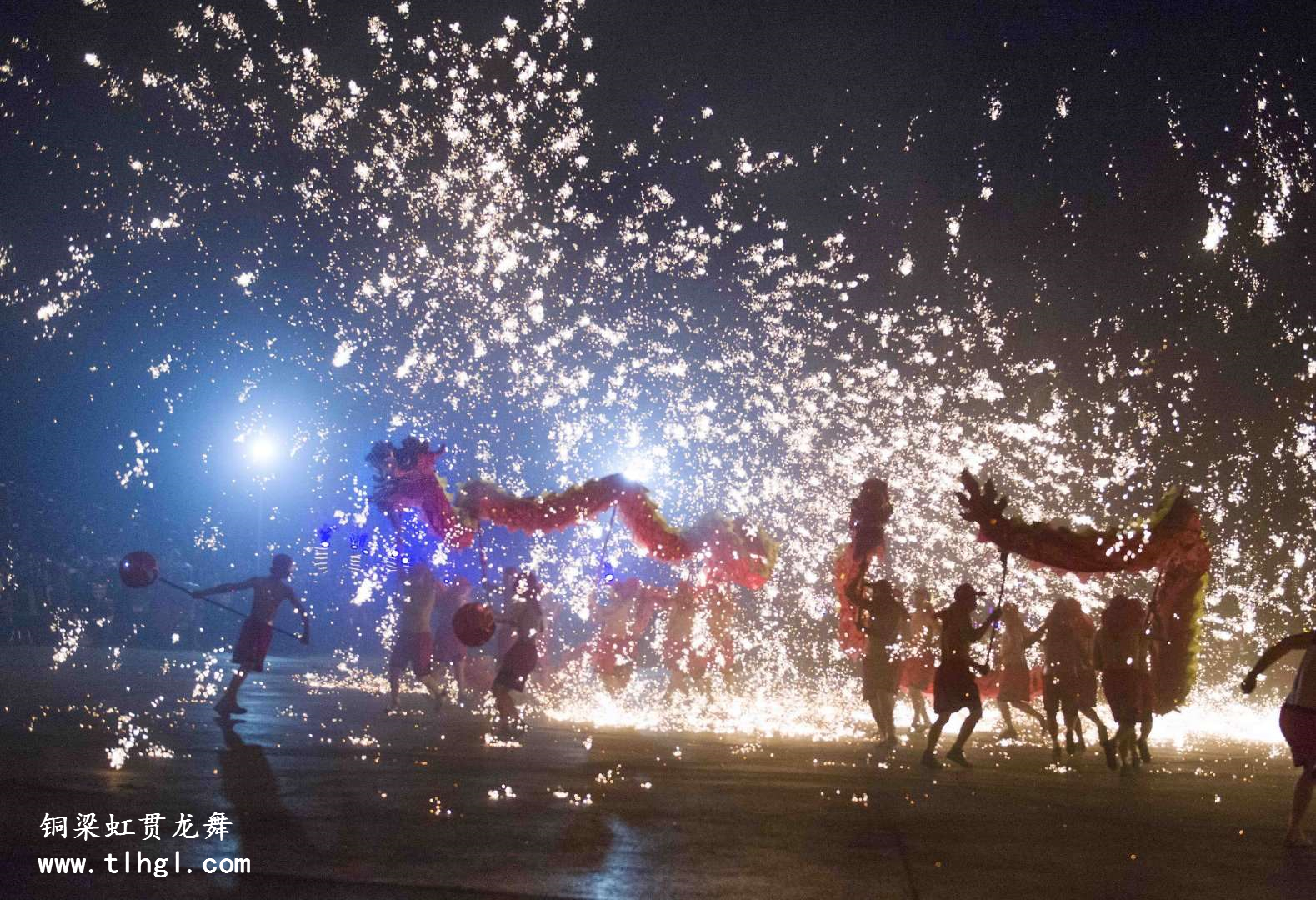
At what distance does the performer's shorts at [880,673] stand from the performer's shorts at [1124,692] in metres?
2.37

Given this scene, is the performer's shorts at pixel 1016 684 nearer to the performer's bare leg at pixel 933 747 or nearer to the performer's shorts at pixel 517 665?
the performer's bare leg at pixel 933 747

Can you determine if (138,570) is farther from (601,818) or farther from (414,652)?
(601,818)

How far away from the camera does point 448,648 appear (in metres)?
18.3

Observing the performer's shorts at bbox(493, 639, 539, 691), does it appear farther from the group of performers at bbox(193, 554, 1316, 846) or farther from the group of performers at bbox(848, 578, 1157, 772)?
the group of performers at bbox(848, 578, 1157, 772)

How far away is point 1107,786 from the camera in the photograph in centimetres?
1007

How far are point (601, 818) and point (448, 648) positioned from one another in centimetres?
1182

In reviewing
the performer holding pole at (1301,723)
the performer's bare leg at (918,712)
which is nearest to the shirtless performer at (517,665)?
the performer's bare leg at (918,712)

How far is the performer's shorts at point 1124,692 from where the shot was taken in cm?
1178

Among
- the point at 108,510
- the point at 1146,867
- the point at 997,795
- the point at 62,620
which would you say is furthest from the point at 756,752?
the point at 108,510

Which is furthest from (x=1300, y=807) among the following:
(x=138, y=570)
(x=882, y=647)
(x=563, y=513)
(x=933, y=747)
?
(x=563, y=513)

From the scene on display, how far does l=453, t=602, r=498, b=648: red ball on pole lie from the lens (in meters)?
13.0

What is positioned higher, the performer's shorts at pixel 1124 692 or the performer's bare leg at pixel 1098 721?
the performer's shorts at pixel 1124 692

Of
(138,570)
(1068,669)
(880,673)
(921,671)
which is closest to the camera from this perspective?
(138,570)

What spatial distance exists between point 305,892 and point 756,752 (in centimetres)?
739
